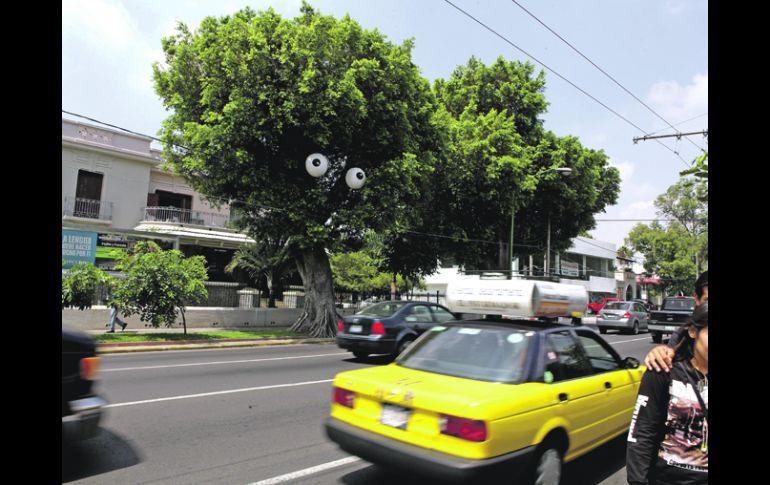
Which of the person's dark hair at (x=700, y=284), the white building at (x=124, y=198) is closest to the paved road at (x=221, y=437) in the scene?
the person's dark hair at (x=700, y=284)

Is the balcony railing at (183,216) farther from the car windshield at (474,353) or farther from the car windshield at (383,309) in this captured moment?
the car windshield at (474,353)

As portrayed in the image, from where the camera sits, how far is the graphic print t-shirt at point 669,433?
2350 mm

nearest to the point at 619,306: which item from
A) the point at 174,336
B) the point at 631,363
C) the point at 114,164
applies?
the point at 174,336

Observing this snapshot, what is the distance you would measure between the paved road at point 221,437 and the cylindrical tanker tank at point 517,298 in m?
1.61

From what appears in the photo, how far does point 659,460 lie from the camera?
245 cm

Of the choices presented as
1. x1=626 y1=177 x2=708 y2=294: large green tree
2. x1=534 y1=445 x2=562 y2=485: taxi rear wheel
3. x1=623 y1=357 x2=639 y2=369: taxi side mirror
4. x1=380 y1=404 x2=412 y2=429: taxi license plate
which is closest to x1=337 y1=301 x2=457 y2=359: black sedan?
x1=623 y1=357 x2=639 y2=369: taxi side mirror

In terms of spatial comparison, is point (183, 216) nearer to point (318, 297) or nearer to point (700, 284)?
point (318, 297)

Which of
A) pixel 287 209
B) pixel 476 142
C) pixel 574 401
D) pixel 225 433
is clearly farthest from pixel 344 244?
pixel 574 401

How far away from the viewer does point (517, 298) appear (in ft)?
18.5

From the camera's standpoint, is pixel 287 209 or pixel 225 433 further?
pixel 287 209

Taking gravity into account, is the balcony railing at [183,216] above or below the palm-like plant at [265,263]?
above

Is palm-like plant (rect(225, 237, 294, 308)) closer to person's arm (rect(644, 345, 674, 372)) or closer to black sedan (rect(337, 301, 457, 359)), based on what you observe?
black sedan (rect(337, 301, 457, 359))
